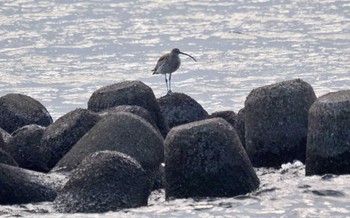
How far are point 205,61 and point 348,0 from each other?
58.4 ft

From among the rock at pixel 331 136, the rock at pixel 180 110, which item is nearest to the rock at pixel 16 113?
the rock at pixel 180 110

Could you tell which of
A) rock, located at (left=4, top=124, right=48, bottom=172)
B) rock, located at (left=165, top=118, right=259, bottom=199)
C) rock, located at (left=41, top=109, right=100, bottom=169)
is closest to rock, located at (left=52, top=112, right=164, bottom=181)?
rock, located at (left=165, top=118, right=259, bottom=199)

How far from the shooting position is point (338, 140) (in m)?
18.5

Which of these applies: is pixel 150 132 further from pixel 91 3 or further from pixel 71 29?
pixel 91 3

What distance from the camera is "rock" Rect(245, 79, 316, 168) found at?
65.9 feet

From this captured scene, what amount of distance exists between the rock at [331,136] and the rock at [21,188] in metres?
3.78

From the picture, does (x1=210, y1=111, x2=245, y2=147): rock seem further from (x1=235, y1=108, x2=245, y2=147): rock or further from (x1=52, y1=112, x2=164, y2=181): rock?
(x1=52, y1=112, x2=164, y2=181): rock

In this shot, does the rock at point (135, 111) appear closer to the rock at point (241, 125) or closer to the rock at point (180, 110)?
the rock at point (241, 125)

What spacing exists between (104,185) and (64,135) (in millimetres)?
3272

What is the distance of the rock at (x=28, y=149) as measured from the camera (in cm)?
2038

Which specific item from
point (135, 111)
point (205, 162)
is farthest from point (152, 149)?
point (135, 111)

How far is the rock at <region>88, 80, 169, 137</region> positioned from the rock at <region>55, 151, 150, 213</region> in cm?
454

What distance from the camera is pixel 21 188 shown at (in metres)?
17.8

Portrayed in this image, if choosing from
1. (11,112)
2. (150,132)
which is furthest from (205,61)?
(150,132)
